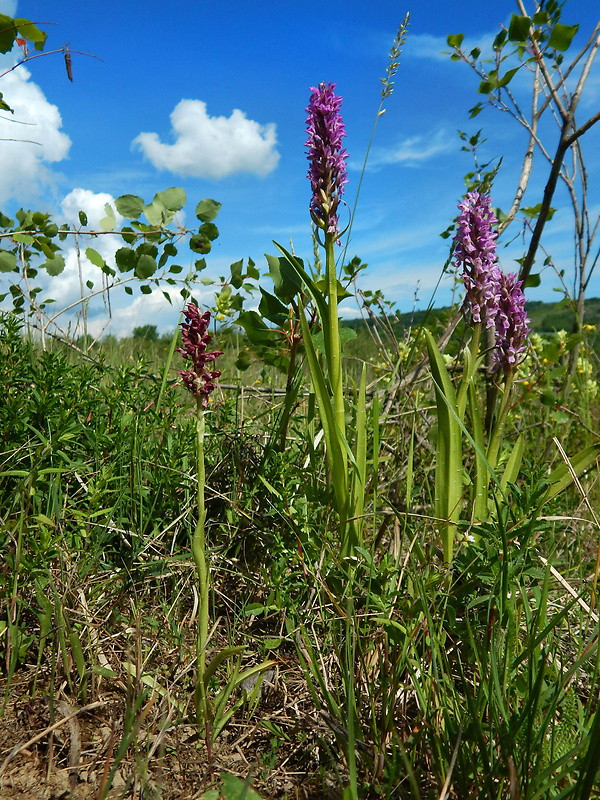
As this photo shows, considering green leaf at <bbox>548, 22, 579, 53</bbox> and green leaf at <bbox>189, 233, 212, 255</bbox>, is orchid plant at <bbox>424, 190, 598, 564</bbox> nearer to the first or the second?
green leaf at <bbox>548, 22, 579, 53</bbox>

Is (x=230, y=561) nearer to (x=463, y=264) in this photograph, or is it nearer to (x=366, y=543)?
(x=366, y=543)

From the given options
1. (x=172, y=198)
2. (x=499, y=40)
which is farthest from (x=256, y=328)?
(x=499, y=40)

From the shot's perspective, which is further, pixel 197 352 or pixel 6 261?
pixel 6 261

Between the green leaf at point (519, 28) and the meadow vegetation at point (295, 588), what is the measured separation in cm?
9

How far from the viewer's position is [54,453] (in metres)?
1.88

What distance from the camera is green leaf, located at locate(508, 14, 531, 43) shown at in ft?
7.59

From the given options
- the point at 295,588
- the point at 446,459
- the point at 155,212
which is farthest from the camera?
the point at 155,212

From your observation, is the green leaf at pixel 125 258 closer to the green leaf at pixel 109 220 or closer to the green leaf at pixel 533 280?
the green leaf at pixel 109 220

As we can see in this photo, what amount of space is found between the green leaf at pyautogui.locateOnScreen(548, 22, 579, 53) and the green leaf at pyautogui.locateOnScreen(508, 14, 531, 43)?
109mm

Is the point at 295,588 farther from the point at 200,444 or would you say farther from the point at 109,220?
the point at 109,220

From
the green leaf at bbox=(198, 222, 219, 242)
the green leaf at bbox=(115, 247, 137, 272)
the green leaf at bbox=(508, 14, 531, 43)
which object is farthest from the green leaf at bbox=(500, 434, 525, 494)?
the green leaf at bbox=(115, 247, 137, 272)

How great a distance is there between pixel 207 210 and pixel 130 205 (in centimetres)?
37

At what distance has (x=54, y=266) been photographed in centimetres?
268

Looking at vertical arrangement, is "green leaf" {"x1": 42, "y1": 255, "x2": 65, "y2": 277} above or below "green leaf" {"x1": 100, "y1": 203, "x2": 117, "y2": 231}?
below
